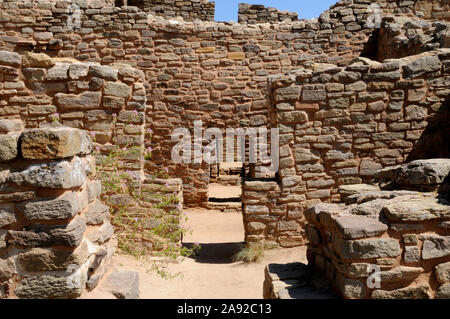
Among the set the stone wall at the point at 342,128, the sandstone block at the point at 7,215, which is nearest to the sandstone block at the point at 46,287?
the sandstone block at the point at 7,215

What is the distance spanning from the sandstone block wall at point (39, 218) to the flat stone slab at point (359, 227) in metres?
1.79

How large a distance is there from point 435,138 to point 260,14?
22.3 feet

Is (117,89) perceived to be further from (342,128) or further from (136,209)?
(342,128)

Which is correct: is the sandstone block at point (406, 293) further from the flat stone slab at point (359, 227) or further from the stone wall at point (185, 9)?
the stone wall at point (185, 9)

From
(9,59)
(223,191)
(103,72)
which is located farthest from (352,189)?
(223,191)

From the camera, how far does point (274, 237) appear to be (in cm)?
551

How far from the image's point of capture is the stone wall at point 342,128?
216 inches

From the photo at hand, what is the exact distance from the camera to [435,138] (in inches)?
223

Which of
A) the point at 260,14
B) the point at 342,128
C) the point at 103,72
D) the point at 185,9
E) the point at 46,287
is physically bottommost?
the point at 46,287

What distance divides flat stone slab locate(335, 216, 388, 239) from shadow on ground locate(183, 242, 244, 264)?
9.44ft

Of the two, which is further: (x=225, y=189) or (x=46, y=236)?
(x=225, y=189)

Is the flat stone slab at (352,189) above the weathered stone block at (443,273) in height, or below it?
above

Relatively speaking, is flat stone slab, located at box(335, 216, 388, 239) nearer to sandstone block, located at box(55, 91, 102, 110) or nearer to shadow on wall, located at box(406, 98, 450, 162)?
shadow on wall, located at box(406, 98, 450, 162)
